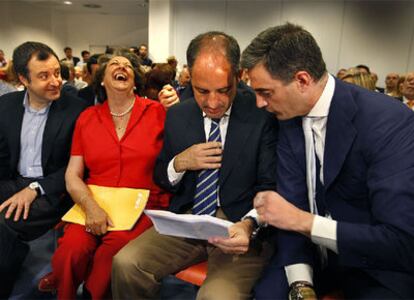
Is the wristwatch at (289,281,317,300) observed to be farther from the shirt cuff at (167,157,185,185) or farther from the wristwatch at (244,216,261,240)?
the shirt cuff at (167,157,185,185)

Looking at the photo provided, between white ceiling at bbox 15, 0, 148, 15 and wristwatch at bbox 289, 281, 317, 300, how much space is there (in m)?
10.4

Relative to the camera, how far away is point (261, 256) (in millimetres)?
1588

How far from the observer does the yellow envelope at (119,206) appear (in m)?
1.80

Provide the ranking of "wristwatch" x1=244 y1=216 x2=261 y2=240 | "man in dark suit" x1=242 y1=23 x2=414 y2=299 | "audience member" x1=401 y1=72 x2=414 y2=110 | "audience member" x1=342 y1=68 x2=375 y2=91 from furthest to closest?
1. "audience member" x1=401 y1=72 x2=414 y2=110
2. "audience member" x1=342 y1=68 x2=375 y2=91
3. "wristwatch" x1=244 y1=216 x2=261 y2=240
4. "man in dark suit" x1=242 y1=23 x2=414 y2=299

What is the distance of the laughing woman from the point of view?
5.92 ft

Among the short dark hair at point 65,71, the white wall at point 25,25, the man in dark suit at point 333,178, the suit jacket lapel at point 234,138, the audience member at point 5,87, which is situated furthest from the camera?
the white wall at point 25,25

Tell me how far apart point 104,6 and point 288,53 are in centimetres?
1227

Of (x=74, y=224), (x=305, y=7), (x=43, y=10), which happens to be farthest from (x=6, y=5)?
(x=74, y=224)

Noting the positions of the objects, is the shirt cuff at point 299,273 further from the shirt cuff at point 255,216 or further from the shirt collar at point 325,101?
the shirt collar at point 325,101

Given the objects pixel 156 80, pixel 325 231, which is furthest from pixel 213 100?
pixel 156 80

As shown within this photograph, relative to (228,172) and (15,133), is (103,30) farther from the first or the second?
(228,172)

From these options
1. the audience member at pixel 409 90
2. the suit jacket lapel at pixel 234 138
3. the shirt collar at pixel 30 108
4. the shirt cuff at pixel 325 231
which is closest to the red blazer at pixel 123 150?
the shirt collar at pixel 30 108

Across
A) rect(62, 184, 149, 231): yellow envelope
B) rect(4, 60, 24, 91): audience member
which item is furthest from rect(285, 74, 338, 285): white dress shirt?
rect(4, 60, 24, 91): audience member

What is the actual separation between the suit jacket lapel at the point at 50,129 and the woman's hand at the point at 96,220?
0.51 meters
